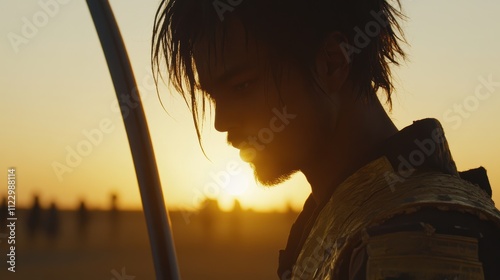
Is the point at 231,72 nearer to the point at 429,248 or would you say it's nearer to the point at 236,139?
the point at 236,139

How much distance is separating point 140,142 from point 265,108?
81 centimetres

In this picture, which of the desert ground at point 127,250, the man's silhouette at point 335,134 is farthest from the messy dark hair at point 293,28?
the desert ground at point 127,250

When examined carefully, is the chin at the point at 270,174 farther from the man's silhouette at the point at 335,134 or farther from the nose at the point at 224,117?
the nose at the point at 224,117

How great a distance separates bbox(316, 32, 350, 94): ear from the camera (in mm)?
2607

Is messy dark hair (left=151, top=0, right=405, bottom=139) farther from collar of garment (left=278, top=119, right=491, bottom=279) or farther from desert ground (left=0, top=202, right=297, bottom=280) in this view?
desert ground (left=0, top=202, right=297, bottom=280)

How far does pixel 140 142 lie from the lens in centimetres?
316

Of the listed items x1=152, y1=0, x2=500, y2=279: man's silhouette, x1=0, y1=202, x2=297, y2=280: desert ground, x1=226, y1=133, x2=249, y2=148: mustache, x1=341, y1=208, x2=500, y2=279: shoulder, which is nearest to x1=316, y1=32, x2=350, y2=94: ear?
x1=152, y1=0, x2=500, y2=279: man's silhouette

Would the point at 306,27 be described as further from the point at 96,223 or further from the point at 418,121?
the point at 96,223

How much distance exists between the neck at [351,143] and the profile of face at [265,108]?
0.03m

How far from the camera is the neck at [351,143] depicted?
249 cm

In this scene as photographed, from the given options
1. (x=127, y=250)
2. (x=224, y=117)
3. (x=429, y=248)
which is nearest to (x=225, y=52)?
(x=224, y=117)

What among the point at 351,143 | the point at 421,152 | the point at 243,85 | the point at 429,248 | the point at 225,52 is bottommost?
the point at 429,248

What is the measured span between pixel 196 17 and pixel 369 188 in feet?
3.09

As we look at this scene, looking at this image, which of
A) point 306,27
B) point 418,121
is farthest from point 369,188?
point 306,27
